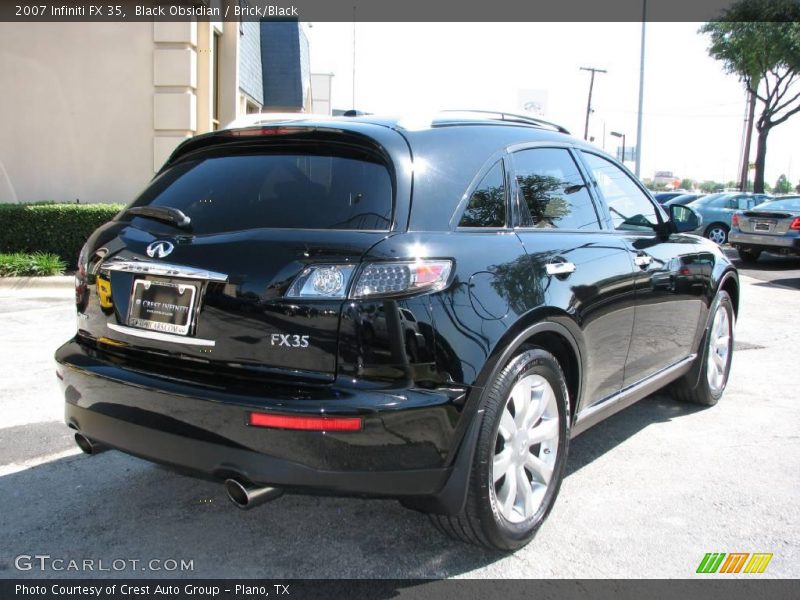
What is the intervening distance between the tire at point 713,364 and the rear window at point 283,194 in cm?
314

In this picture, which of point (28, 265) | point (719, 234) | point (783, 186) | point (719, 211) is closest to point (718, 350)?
point (28, 265)

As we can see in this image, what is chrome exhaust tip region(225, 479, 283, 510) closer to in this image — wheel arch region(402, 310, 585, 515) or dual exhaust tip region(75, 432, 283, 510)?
dual exhaust tip region(75, 432, 283, 510)

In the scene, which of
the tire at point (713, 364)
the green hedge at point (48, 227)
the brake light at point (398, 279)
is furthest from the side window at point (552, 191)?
the green hedge at point (48, 227)

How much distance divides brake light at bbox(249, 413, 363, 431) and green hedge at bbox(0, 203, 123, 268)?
991 cm

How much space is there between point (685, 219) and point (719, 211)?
51.1ft

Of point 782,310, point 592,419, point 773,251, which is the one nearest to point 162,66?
point 782,310

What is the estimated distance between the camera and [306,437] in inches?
96.1

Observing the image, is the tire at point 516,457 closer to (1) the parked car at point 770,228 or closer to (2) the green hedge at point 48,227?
(2) the green hedge at point 48,227

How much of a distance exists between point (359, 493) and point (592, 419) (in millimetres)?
1530

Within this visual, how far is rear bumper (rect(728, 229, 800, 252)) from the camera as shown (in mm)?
14648

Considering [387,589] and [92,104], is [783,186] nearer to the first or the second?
[92,104]

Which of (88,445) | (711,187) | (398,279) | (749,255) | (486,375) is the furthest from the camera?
(711,187)

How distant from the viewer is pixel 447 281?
2.63m

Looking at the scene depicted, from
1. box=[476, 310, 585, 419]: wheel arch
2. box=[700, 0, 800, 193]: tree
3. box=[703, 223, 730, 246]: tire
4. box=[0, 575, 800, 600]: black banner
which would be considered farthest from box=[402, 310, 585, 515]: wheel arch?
box=[700, 0, 800, 193]: tree
